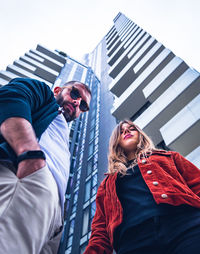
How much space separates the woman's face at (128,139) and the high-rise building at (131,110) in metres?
3.02

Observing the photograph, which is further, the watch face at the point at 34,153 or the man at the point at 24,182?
the watch face at the point at 34,153

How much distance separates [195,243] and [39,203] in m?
1.07

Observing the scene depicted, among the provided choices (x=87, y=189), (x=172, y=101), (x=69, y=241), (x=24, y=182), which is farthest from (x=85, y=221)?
(x=24, y=182)

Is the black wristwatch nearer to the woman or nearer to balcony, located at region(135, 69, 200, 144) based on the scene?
the woman

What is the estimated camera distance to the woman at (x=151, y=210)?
1.18 metres

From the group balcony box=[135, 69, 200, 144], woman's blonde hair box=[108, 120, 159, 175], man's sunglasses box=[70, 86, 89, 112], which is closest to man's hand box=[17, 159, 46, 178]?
woman's blonde hair box=[108, 120, 159, 175]

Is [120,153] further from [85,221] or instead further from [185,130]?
[85,221]

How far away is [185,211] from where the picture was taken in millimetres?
1323

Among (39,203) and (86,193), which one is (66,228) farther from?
(39,203)

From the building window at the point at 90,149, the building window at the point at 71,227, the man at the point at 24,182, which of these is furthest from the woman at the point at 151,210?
the building window at the point at 90,149

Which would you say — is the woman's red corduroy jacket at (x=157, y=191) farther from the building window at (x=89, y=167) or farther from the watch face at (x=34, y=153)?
the building window at (x=89, y=167)

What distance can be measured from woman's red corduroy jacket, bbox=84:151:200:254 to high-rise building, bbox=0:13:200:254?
11.2 feet

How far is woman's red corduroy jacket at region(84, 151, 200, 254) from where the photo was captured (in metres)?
1.38

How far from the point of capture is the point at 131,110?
11.5 meters
